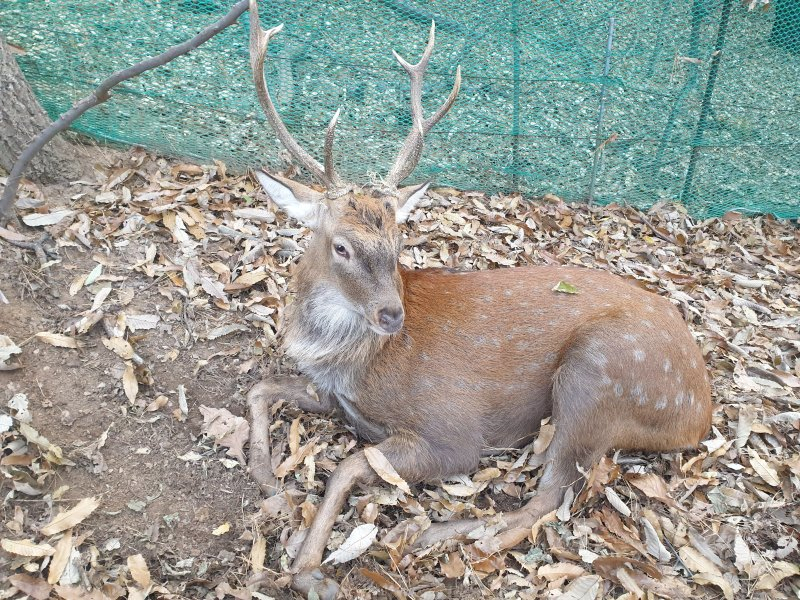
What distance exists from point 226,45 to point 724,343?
464 cm

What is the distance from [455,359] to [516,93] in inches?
119

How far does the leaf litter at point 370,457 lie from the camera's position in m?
3.14

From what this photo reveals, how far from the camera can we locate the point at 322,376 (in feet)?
12.9

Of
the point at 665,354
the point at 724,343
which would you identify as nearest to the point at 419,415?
the point at 665,354

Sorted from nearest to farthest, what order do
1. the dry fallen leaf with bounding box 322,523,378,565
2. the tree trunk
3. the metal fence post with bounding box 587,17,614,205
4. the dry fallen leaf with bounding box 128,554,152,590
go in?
the dry fallen leaf with bounding box 128,554,152,590 < the dry fallen leaf with bounding box 322,523,378,565 < the tree trunk < the metal fence post with bounding box 587,17,614,205

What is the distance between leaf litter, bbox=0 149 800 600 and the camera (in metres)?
3.14

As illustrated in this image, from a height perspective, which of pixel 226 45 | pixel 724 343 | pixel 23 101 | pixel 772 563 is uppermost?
pixel 226 45

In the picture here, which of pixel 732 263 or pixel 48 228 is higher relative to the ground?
pixel 48 228

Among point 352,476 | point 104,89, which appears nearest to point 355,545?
point 352,476

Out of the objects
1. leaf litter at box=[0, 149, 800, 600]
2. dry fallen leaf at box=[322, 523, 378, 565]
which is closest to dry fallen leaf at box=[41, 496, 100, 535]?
leaf litter at box=[0, 149, 800, 600]

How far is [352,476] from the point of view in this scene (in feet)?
11.6

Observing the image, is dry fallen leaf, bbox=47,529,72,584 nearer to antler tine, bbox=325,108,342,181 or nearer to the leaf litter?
the leaf litter

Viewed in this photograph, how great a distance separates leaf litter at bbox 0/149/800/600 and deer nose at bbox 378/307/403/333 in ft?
2.56

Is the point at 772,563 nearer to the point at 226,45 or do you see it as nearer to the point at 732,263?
the point at 732,263
